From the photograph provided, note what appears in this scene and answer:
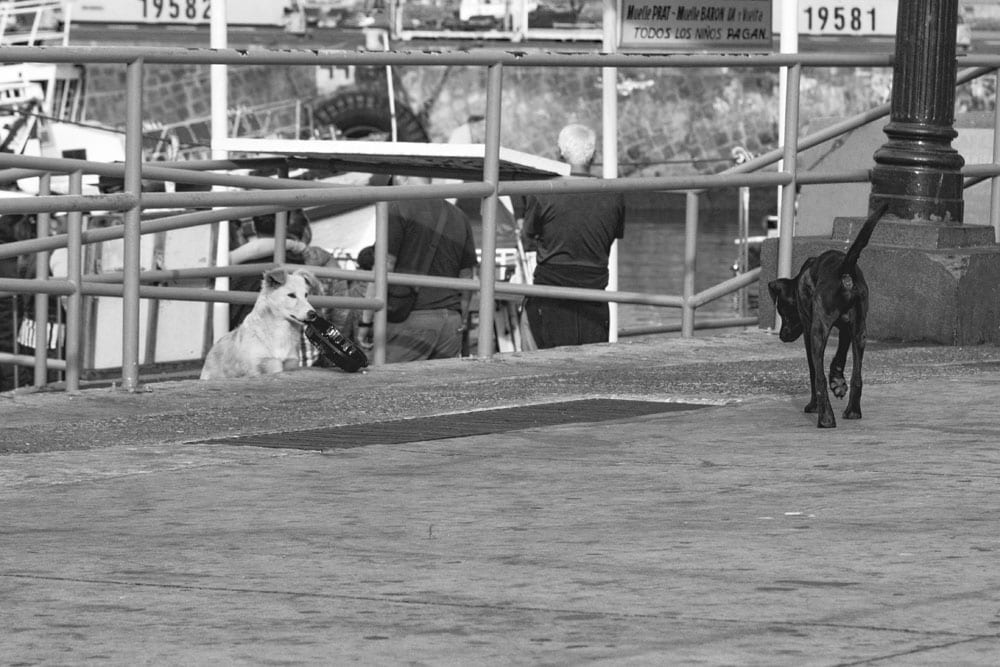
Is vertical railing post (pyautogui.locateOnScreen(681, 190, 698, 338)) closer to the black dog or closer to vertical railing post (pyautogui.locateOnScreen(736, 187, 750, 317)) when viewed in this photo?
vertical railing post (pyautogui.locateOnScreen(736, 187, 750, 317))

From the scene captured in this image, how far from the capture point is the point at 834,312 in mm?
8148

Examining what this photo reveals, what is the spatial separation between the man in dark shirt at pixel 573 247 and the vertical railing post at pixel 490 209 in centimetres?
208

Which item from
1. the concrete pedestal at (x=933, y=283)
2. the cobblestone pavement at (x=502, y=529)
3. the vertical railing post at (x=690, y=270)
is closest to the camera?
the cobblestone pavement at (x=502, y=529)

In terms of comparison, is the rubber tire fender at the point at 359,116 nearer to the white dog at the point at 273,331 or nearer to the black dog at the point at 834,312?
the white dog at the point at 273,331

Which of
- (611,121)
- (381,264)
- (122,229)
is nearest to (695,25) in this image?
(611,121)

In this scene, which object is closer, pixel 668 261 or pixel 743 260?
pixel 743 260

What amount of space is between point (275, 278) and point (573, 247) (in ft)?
7.50

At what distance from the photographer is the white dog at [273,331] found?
1061 cm

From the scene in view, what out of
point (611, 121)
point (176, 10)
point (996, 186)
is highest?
point (176, 10)

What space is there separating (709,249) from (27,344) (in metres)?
22.1

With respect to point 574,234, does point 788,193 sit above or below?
above

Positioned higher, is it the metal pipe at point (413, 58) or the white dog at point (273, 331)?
the metal pipe at point (413, 58)

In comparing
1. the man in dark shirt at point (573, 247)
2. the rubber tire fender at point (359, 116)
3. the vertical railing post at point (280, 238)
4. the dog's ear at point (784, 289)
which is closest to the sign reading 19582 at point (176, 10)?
the rubber tire fender at point (359, 116)

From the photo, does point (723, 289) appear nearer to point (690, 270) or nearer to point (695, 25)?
point (690, 270)
